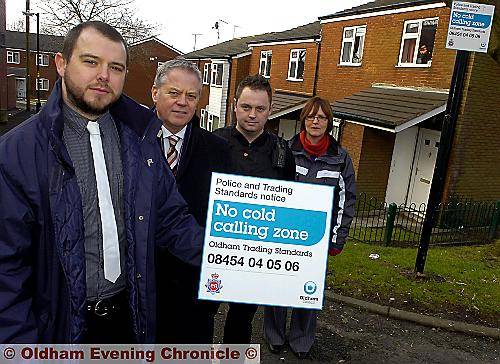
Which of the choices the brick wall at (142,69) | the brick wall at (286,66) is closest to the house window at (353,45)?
the brick wall at (286,66)

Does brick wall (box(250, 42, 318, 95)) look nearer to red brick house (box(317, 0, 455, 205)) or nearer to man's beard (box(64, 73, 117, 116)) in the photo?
red brick house (box(317, 0, 455, 205))

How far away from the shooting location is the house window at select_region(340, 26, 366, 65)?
49.5 feet

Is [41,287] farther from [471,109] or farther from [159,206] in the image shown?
[471,109]

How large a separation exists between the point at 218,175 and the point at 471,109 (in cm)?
1023

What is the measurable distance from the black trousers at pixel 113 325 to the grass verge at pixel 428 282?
4009 millimetres

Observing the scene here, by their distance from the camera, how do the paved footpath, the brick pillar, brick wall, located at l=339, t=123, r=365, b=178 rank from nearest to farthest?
the paved footpath < brick wall, located at l=339, t=123, r=365, b=178 < the brick pillar

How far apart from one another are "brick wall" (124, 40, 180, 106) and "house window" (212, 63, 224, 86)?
14884 mm

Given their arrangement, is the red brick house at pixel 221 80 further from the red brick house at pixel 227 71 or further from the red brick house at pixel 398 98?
the red brick house at pixel 398 98

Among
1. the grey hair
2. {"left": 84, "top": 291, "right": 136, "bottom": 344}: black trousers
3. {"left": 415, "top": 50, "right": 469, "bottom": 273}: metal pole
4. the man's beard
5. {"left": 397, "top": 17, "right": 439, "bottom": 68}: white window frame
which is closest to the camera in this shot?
the man's beard

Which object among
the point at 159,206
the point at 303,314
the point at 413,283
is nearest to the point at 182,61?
the point at 159,206

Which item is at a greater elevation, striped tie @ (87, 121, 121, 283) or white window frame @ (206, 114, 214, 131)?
striped tie @ (87, 121, 121, 283)

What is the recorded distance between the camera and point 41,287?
1879 millimetres

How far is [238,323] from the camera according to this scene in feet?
11.8

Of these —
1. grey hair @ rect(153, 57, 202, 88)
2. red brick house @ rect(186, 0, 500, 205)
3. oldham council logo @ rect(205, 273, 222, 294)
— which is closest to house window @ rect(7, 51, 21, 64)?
red brick house @ rect(186, 0, 500, 205)
